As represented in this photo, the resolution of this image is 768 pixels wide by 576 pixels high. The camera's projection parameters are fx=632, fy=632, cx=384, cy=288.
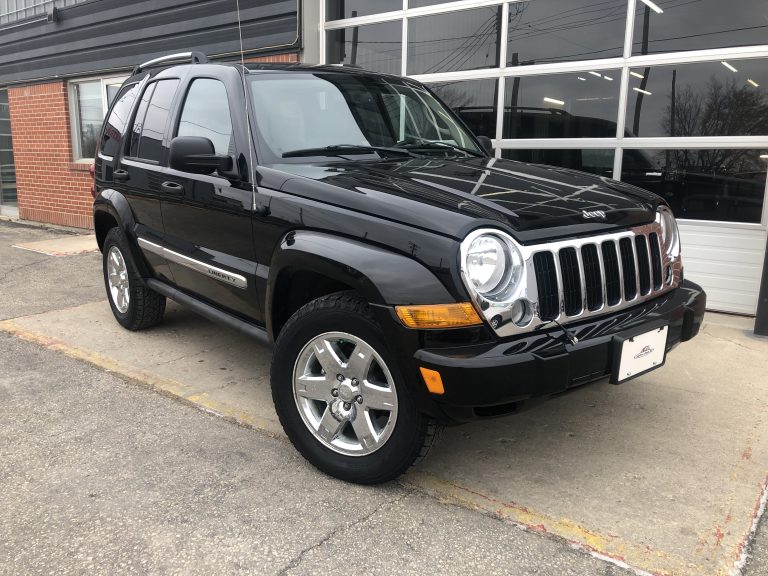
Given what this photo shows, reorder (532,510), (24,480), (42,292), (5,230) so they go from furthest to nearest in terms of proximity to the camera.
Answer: (5,230) < (42,292) < (24,480) < (532,510)

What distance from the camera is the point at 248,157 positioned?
3248 mm

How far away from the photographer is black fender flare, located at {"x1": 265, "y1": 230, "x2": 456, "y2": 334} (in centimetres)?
238

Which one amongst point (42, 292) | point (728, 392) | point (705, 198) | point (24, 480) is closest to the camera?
point (24, 480)

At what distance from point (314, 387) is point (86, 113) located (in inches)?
389

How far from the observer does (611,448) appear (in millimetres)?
3172

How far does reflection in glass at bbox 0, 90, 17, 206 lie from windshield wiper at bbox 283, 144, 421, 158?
38.9ft

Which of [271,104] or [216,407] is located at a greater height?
[271,104]

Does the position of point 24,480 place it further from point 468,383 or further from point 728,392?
point 728,392

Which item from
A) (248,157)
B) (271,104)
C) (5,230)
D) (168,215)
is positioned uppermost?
(271,104)

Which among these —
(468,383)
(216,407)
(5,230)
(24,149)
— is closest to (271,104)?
(216,407)

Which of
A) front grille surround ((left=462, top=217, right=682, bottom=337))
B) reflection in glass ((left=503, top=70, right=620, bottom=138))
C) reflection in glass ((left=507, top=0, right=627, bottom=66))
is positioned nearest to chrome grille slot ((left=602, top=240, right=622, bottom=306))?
front grille surround ((left=462, top=217, right=682, bottom=337))

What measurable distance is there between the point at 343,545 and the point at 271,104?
7.47ft

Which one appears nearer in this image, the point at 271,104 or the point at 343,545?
the point at 343,545

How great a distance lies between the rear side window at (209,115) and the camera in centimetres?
352
